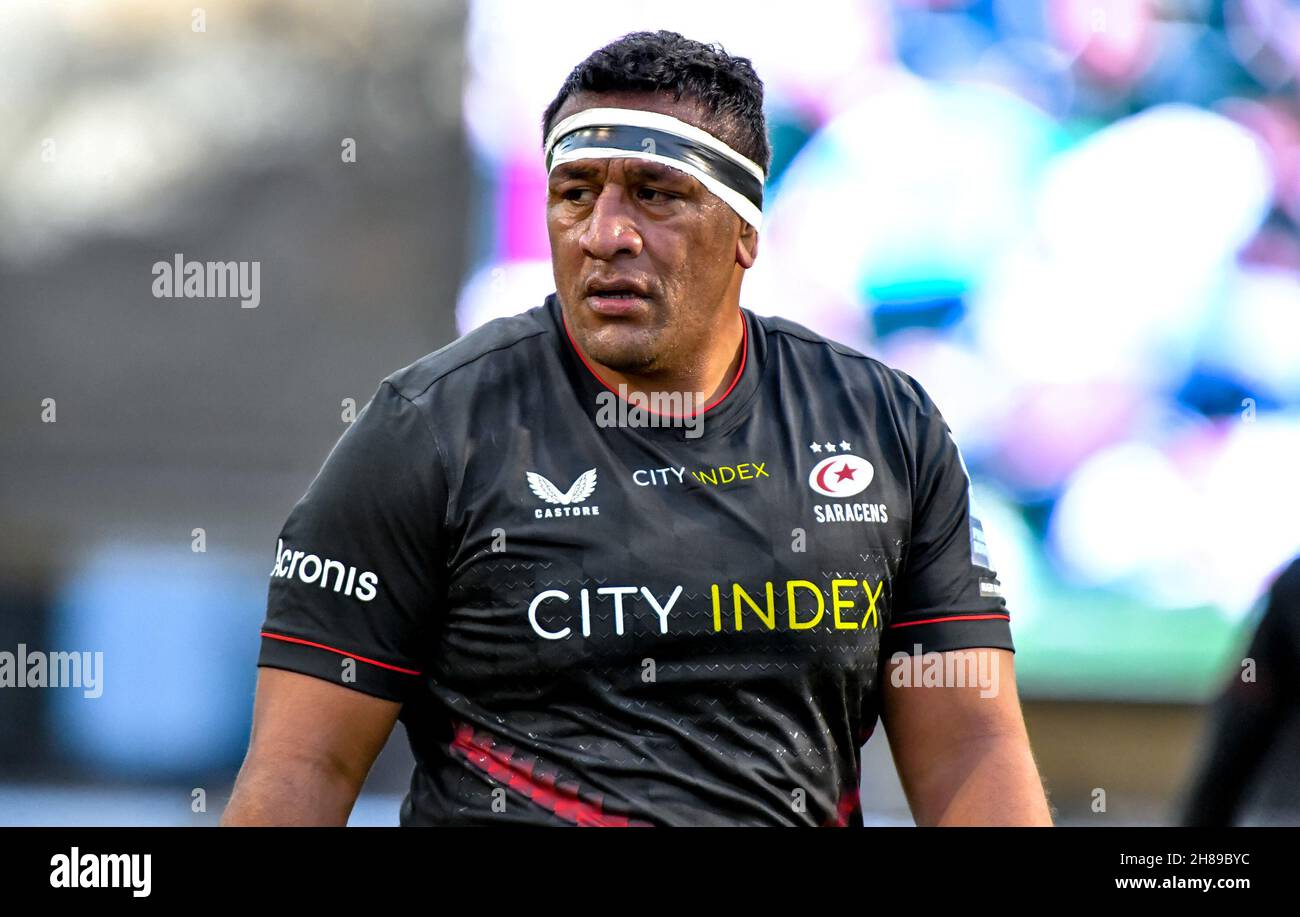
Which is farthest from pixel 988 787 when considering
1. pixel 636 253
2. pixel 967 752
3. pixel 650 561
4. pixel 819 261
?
pixel 819 261

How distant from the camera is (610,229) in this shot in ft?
7.64

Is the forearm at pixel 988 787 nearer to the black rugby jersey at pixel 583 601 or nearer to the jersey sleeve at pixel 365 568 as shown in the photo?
the black rugby jersey at pixel 583 601

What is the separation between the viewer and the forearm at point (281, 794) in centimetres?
212

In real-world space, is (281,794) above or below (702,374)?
below

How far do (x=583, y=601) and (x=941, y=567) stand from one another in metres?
0.60

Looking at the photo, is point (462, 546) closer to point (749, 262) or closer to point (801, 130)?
point (749, 262)

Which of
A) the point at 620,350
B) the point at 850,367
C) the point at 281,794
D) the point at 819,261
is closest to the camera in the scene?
the point at 281,794

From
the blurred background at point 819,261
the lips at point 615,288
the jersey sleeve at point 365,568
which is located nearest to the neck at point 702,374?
the lips at point 615,288

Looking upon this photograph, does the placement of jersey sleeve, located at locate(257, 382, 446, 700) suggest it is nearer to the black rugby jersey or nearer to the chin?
the black rugby jersey

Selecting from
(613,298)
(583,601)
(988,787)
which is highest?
(613,298)

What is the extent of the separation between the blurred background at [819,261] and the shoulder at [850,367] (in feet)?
5.98

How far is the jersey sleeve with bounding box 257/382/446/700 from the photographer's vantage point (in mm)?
2168

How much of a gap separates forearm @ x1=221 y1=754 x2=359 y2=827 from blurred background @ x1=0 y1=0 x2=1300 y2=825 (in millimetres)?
2160

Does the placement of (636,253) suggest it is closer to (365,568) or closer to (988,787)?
(365,568)
